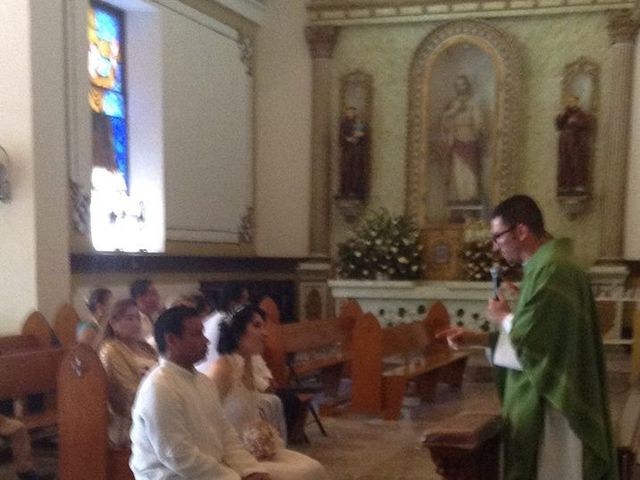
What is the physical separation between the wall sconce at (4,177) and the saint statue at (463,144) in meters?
7.08

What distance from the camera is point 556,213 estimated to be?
1146cm

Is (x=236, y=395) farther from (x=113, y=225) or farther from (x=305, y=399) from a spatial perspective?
(x=113, y=225)

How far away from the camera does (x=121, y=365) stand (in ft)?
14.3

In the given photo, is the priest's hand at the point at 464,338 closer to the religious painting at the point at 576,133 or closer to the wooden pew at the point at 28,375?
the wooden pew at the point at 28,375

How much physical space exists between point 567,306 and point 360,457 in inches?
130

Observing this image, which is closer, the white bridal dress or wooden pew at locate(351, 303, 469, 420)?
the white bridal dress

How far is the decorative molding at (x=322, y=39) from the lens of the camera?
1221cm

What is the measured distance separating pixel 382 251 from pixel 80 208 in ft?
15.2

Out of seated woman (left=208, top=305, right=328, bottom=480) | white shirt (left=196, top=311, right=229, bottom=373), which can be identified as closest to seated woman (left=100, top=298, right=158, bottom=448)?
white shirt (left=196, top=311, right=229, bottom=373)

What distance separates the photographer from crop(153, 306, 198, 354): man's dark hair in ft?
10.3

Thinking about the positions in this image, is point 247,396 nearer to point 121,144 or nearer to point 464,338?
point 464,338

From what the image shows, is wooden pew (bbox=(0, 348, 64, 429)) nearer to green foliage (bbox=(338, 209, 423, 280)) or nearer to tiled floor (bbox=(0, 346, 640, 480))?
tiled floor (bbox=(0, 346, 640, 480))

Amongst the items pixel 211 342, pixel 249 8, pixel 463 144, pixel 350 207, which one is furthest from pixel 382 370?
pixel 249 8

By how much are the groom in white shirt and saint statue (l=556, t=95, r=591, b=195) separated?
29.6ft
